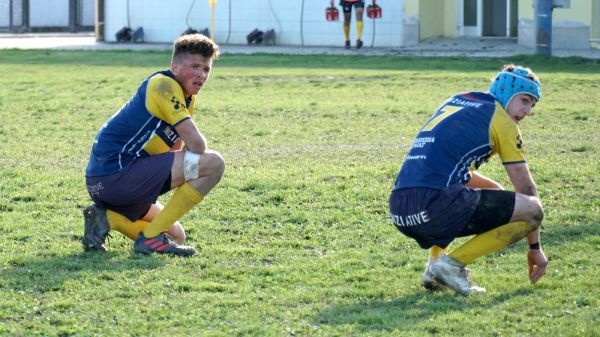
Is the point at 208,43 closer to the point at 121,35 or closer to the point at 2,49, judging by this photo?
the point at 2,49

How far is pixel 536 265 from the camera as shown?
20.6ft

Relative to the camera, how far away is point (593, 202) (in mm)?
9000

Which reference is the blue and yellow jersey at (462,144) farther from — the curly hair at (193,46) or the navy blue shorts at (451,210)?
the curly hair at (193,46)

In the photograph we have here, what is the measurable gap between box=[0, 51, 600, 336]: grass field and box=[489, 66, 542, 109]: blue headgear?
1081 millimetres

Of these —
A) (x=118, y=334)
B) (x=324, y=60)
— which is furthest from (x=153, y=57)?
(x=118, y=334)

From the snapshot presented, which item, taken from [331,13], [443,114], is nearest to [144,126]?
[443,114]

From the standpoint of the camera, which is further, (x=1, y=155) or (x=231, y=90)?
(x=231, y=90)

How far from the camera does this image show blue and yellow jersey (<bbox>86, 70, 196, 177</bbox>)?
7.08 m

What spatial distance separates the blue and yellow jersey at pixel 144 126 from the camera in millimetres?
7082

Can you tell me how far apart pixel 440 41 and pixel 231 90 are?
43.1ft

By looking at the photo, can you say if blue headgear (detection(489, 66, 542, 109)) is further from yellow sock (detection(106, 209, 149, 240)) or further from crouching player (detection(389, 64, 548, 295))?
yellow sock (detection(106, 209, 149, 240))

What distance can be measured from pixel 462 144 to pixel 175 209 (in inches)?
81.0

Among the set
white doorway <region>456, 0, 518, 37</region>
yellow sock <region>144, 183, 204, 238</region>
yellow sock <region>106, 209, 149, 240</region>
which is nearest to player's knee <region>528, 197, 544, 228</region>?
yellow sock <region>144, 183, 204, 238</region>

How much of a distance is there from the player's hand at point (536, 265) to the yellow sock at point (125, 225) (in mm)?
2631
